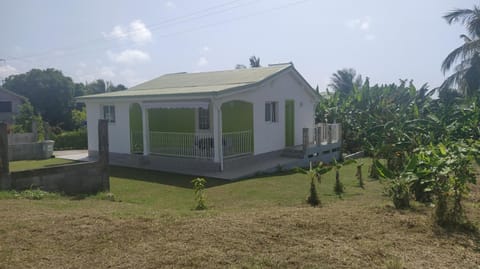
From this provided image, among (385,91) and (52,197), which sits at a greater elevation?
(385,91)

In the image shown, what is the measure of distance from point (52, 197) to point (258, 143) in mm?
8124

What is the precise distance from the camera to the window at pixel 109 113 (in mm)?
17270

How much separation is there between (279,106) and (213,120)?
4067 millimetres

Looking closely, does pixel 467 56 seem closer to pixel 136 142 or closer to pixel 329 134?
pixel 329 134

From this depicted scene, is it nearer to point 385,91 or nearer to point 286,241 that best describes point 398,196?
point 286,241

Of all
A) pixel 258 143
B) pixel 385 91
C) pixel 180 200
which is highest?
pixel 385 91

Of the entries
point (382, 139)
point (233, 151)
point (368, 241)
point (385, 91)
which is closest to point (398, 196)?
point (368, 241)

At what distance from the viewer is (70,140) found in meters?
23.4

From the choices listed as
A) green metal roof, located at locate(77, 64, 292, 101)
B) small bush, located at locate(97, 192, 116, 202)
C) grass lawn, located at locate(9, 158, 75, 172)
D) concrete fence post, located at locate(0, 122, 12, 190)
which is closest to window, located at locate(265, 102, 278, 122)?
green metal roof, located at locate(77, 64, 292, 101)

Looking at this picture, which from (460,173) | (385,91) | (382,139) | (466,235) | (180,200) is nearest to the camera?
(466,235)

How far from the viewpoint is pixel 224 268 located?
4023 mm

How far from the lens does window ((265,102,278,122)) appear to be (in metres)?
16.0

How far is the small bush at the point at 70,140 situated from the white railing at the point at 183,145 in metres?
9.87

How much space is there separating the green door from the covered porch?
2.48m
